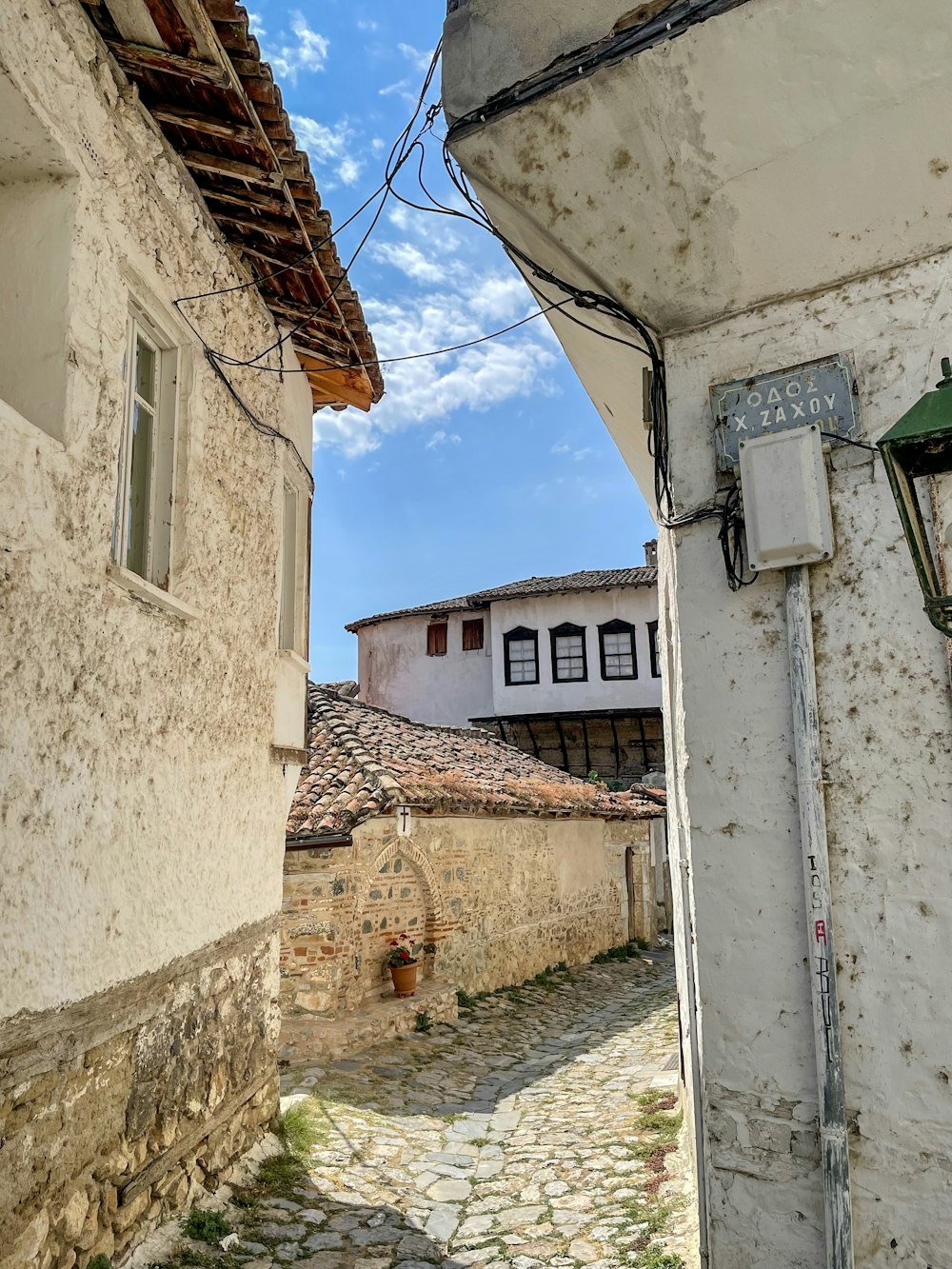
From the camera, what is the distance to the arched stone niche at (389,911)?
9453 mm

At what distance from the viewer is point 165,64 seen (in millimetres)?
4137

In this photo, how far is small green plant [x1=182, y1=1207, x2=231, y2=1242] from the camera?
4523 mm

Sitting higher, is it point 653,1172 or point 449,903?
point 449,903

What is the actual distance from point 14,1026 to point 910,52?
4.53m

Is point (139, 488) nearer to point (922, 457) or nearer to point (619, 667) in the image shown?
point (922, 457)

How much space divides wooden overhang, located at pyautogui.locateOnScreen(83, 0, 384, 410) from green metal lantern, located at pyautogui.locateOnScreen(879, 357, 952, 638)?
3454mm

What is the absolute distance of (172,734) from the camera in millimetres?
4633

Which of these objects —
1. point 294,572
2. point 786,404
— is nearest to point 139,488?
point 294,572

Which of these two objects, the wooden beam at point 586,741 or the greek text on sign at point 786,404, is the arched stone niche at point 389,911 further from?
the wooden beam at point 586,741

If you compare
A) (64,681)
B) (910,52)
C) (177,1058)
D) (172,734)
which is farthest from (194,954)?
(910,52)

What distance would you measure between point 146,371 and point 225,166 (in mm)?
1182

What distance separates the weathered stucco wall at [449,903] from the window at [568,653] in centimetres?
788

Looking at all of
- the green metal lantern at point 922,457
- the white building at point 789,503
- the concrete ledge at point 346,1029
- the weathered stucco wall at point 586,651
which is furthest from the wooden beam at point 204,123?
the weathered stucco wall at point 586,651

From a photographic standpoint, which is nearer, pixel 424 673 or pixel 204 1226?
pixel 204 1226
